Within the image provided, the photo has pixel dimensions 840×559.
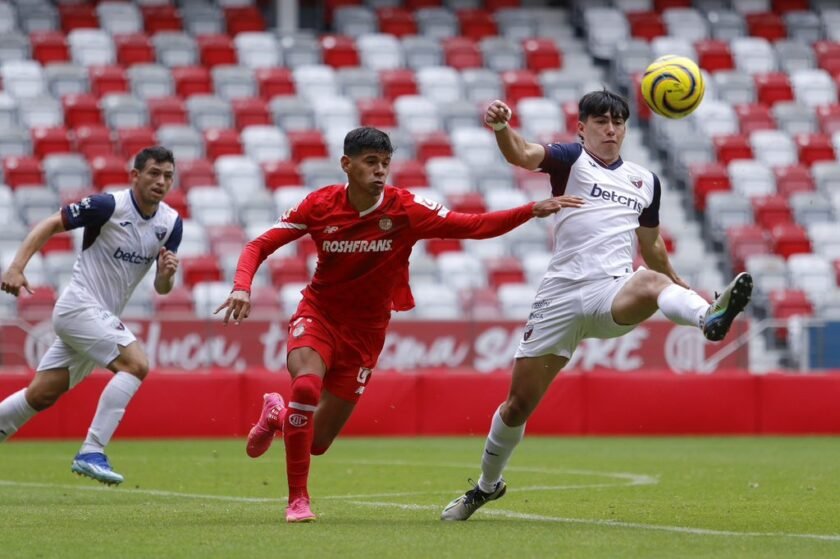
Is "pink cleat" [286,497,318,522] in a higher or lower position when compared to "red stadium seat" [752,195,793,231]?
lower

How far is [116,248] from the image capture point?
11.8 m

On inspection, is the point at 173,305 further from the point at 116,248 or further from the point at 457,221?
the point at 457,221

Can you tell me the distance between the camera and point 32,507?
403 inches

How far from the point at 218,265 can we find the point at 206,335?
309cm

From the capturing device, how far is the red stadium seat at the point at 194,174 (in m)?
24.2

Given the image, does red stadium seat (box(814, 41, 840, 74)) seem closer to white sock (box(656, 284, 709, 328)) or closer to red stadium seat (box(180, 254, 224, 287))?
red stadium seat (box(180, 254, 224, 287))

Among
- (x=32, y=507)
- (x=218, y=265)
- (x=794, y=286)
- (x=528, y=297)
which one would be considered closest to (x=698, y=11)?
(x=794, y=286)

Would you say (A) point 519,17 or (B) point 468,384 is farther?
(A) point 519,17

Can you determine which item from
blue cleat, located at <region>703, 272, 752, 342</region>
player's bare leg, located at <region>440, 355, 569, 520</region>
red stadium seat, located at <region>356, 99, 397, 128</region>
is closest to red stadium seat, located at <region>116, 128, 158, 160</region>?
red stadium seat, located at <region>356, 99, 397, 128</region>

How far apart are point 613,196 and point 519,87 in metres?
18.6

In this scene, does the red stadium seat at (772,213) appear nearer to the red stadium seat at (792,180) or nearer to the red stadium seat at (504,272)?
the red stadium seat at (792,180)

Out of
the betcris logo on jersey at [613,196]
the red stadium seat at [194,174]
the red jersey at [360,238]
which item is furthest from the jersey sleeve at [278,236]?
the red stadium seat at [194,174]

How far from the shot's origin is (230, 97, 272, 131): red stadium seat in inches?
1027

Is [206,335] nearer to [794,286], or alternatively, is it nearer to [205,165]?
[205,165]
